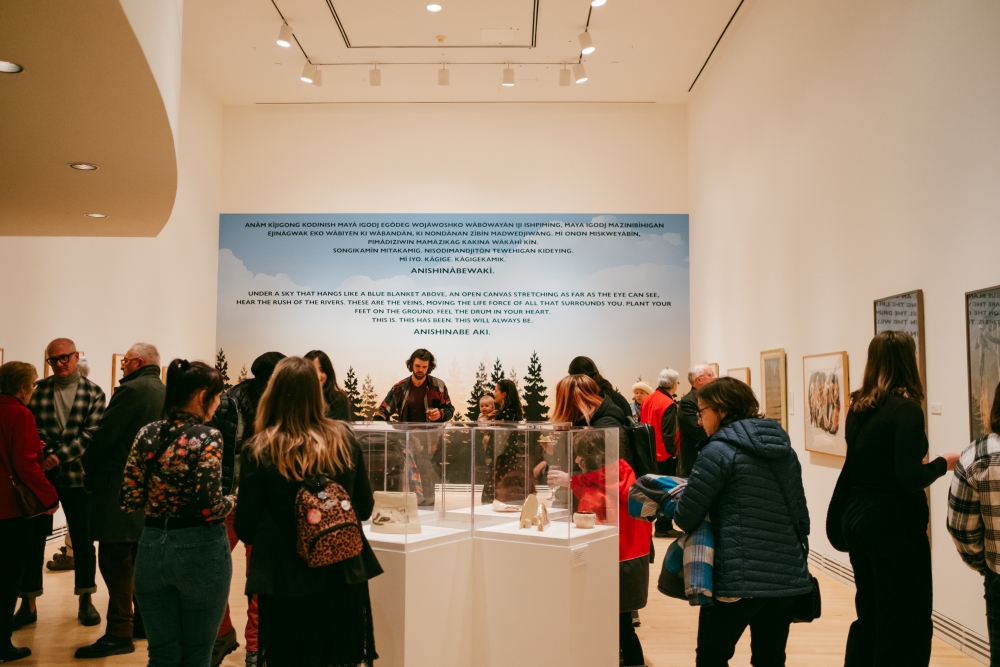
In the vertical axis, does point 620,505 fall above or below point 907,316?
below

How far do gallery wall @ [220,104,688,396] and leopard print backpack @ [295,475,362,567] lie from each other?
373 inches

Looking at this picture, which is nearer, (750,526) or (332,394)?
(750,526)

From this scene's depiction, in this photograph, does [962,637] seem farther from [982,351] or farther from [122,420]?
[122,420]

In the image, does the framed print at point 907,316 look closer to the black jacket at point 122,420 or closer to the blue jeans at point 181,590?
the blue jeans at point 181,590

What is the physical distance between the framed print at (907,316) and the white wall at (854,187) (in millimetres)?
72

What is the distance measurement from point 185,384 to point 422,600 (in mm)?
1360

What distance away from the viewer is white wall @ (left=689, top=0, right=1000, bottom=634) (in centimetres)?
503

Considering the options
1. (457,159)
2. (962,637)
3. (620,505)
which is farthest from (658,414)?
(457,159)

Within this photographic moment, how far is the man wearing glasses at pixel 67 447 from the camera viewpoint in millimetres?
5172

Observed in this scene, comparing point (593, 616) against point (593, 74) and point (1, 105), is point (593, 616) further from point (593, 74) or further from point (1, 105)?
point (593, 74)

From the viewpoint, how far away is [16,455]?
177 inches

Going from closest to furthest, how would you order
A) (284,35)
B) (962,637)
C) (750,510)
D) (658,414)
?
(750,510) < (962,637) < (658,414) < (284,35)

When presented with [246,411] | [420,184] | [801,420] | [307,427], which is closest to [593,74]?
[420,184]

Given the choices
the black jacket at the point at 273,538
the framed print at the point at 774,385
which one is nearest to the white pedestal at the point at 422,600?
the black jacket at the point at 273,538
